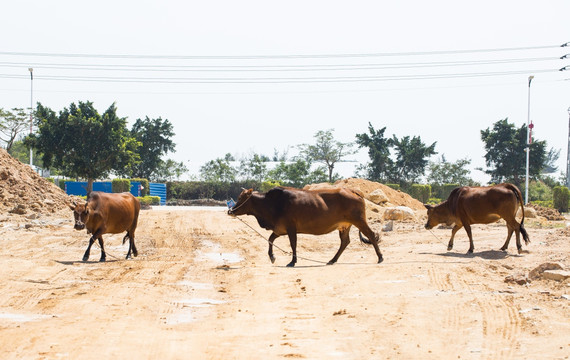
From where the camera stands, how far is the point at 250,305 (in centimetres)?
1163

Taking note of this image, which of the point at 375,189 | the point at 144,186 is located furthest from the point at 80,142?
the point at 375,189

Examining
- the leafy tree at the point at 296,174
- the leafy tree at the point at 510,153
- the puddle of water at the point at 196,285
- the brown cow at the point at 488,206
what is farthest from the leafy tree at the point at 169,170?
the puddle of water at the point at 196,285

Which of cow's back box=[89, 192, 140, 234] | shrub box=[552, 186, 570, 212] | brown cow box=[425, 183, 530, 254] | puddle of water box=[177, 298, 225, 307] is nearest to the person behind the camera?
puddle of water box=[177, 298, 225, 307]

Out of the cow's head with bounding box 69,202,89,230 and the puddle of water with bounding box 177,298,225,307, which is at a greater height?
the cow's head with bounding box 69,202,89,230

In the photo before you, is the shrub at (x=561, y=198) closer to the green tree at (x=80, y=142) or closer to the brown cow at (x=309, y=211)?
the green tree at (x=80, y=142)

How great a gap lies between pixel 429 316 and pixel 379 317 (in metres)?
0.76

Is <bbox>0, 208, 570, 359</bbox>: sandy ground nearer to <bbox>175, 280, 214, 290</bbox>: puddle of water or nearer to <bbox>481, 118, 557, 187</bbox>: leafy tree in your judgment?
<bbox>175, 280, 214, 290</bbox>: puddle of water

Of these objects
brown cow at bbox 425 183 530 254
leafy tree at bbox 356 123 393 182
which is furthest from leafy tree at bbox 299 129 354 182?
brown cow at bbox 425 183 530 254

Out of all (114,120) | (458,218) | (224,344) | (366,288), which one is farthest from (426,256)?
(114,120)

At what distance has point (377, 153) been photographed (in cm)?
6756

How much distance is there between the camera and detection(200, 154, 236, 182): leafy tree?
66425mm

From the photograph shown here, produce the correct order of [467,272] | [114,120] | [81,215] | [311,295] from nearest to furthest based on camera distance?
[311,295] → [467,272] → [81,215] → [114,120]

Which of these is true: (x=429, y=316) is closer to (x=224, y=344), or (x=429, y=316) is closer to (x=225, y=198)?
(x=224, y=344)

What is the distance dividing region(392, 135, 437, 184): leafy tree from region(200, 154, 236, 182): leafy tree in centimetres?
1667
